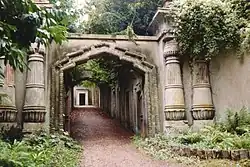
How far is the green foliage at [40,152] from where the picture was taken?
17.8ft

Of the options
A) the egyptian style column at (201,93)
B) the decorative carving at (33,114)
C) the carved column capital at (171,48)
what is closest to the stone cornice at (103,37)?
the carved column capital at (171,48)

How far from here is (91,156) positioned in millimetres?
8289

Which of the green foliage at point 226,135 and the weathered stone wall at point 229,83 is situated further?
the weathered stone wall at point 229,83

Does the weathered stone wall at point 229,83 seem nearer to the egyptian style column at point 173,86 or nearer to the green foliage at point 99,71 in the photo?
the egyptian style column at point 173,86

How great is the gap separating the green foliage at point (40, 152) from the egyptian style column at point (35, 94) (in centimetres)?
51

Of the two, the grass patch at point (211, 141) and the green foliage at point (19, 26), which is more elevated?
the green foliage at point (19, 26)

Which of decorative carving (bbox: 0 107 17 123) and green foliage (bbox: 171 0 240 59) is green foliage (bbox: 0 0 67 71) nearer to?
decorative carving (bbox: 0 107 17 123)

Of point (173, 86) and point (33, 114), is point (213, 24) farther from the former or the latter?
point (33, 114)

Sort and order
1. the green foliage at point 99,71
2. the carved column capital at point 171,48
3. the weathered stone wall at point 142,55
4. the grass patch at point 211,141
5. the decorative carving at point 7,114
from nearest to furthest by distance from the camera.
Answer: the grass patch at point 211,141 → the decorative carving at point 7,114 → the carved column capital at point 171,48 → the weathered stone wall at point 142,55 → the green foliage at point 99,71

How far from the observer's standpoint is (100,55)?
1052 centimetres

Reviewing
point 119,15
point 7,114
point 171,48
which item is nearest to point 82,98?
point 119,15

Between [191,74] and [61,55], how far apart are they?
14.0 feet

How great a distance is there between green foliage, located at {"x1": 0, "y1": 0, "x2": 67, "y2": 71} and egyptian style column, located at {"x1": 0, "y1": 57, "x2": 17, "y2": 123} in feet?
17.4

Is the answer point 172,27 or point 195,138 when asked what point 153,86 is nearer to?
point 172,27
